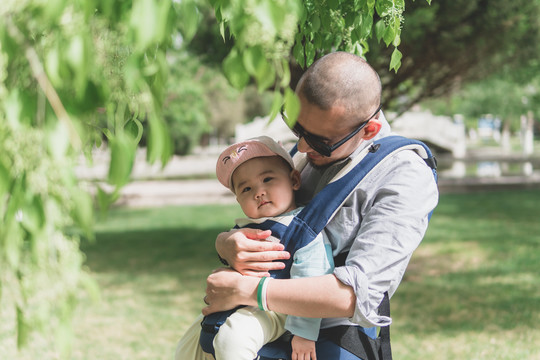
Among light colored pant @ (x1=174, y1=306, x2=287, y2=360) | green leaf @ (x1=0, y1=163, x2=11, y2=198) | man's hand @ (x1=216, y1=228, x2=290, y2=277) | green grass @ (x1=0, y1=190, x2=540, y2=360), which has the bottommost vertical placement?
green grass @ (x1=0, y1=190, x2=540, y2=360)

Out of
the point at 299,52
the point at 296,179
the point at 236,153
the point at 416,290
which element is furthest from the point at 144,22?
the point at 416,290

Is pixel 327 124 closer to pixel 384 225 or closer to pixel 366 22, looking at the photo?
pixel 384 225

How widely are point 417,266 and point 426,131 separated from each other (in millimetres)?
12391

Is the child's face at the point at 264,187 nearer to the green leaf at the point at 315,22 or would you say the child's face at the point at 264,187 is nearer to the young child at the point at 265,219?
the young child at the point at 265,219

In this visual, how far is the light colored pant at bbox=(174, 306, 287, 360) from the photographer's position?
Result: 6.75ft

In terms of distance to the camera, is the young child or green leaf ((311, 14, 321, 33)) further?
green leaf ((311, 14, 321, 33))

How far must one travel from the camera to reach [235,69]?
1.26 metres

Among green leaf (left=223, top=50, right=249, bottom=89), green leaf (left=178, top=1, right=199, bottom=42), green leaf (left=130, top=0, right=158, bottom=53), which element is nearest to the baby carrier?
green leaf (left=223, top=50, right=249, bottom=89)

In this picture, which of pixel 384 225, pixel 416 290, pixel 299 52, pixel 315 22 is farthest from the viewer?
pixel 416 290

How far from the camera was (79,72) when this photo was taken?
1.07m

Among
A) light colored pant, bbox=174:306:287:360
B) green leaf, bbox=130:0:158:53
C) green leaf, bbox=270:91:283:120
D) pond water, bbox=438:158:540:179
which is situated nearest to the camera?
green leaf, bbox=130:0:158:53

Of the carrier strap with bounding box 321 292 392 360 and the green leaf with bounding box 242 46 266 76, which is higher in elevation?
the green leaf with bounding box 242 46 266 76

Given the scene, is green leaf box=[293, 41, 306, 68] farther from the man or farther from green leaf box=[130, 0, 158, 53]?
green leaf box=[130, 0, 158, 53]

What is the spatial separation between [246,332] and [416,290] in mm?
6226
